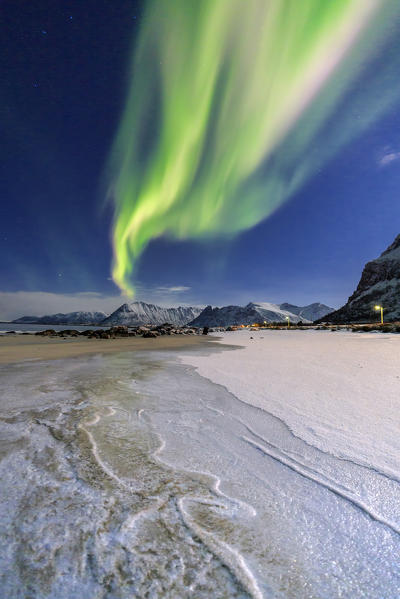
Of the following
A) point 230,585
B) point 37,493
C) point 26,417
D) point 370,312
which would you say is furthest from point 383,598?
point 370,312

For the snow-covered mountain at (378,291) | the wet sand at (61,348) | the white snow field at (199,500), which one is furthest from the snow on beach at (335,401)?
the snow-covered mountain at (378,291)

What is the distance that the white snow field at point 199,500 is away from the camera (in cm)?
136

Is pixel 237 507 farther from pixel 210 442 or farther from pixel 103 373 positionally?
pixel 103 373

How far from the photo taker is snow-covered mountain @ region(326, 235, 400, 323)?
284ft

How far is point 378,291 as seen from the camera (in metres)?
96.6

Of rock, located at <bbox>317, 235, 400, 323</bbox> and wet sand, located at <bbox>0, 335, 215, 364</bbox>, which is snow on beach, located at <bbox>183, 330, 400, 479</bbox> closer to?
wet sand, located at <bbox>0, 335, 215, 364</bbox>

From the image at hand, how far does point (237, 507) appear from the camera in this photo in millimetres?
1973

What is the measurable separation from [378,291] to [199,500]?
372 feet

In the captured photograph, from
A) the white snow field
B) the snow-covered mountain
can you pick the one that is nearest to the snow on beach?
the white snow field

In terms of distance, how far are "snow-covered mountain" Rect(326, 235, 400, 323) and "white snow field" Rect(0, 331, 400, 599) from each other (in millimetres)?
90520

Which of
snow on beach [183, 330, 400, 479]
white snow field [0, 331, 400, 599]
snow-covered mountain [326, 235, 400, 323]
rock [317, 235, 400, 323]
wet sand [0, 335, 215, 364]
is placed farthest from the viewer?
snow-covered mountain [326, 235, 400, 323]

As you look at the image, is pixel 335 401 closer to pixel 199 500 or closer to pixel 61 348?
pixel 199 500

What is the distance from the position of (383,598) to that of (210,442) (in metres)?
1.98

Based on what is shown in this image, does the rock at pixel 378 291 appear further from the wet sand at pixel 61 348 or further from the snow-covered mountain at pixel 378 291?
the wet sand at pixel 61 348
